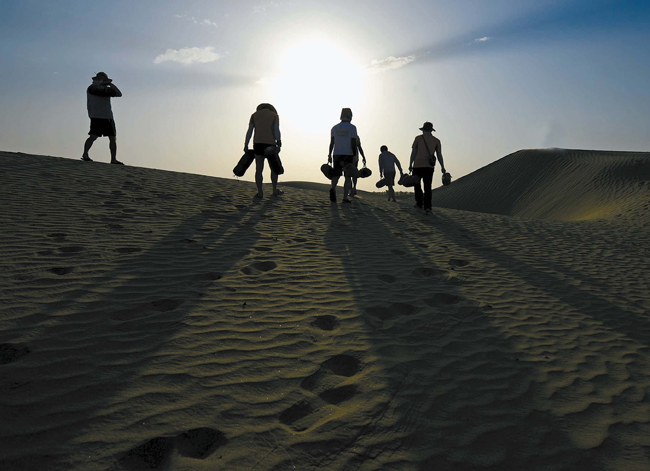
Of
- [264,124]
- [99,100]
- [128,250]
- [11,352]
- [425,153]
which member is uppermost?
[99,100]

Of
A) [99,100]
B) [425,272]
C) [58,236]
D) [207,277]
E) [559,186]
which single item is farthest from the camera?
[559,186]

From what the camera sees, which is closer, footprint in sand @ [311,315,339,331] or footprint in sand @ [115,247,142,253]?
footprint in sand @ [311,315,339,331]

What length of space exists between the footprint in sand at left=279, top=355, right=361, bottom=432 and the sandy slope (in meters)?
0.01

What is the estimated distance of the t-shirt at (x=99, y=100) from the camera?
30.2 ft

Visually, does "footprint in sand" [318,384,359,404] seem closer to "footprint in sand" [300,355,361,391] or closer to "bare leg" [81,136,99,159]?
"footprint in sand" [300,355,361,391]

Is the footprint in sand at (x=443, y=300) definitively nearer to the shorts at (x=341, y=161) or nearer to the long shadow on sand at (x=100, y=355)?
the long shadow on sand at (x=100, y=355)

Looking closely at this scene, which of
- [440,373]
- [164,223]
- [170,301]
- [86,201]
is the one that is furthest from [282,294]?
[86,201]

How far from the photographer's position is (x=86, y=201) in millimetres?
6766

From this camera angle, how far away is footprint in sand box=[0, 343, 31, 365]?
8.02 feet

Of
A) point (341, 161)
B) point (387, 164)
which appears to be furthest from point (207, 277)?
point (387, 164)

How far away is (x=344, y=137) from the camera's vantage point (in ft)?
28.7

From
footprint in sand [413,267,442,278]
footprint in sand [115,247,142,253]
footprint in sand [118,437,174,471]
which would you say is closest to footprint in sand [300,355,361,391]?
footprint in sand [118,437,174,471]

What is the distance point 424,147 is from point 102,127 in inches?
297

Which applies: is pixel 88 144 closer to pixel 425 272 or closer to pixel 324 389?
pixel 425 272
